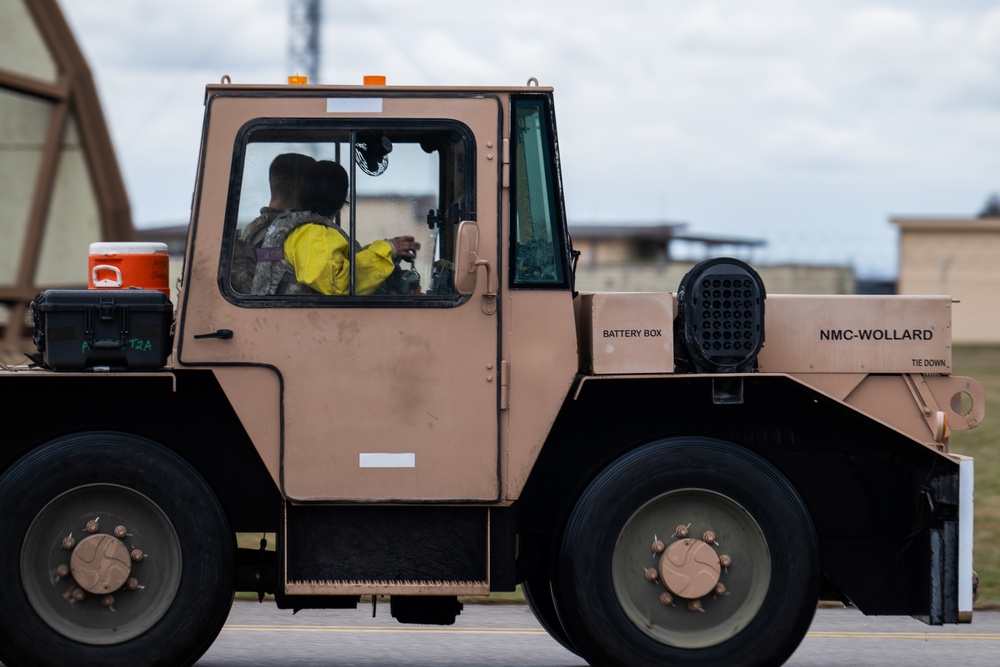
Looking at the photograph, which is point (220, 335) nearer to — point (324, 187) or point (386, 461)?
point (324, 187)

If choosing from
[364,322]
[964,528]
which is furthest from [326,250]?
[964,528]

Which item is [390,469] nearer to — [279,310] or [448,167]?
[279,310]

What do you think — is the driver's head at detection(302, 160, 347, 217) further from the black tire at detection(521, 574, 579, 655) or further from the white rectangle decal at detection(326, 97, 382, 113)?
the black tire at detection(521, 574, 579, 655)

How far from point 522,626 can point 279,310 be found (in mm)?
2823

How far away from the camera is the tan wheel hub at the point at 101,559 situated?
543 centimetres

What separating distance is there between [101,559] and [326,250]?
1.56 m

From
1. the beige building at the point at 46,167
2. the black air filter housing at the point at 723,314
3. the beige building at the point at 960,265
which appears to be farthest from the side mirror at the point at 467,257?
the beige building at the point at 960,265

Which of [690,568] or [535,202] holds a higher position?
[535,202]

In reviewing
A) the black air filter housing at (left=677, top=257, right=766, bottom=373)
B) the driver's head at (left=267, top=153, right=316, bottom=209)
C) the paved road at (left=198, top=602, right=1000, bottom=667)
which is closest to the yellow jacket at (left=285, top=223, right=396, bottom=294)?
the driver's head at (left=267, top=153, right=316, bottom=209)

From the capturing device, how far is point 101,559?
5.45 m

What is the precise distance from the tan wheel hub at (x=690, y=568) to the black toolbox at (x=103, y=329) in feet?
7.34

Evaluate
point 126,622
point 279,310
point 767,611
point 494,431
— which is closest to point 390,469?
point 494,431

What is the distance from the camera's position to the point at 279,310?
5422 millimetres

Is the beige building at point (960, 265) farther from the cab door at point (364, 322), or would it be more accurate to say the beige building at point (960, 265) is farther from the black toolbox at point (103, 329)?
the black toolbox at point (103, 329)
